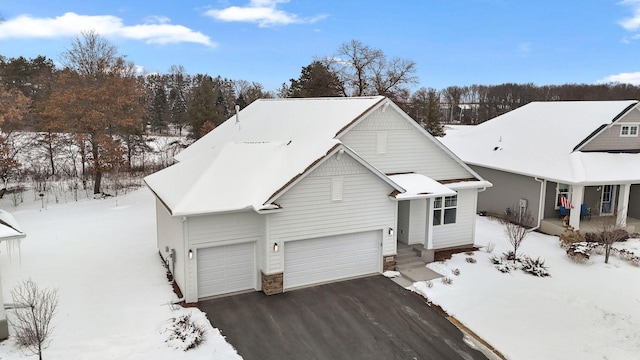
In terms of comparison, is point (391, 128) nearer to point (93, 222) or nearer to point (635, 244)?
point (635, 244)

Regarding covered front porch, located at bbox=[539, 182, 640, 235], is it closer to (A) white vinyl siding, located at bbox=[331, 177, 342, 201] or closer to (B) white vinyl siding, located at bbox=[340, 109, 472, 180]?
(B) white vinyl siding, located at bbox=[340, 109, 472, 180]

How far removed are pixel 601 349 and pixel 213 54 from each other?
36.0m

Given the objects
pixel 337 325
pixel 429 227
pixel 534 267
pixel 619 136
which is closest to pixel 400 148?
pixel 429 227

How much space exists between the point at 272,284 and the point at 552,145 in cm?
1555

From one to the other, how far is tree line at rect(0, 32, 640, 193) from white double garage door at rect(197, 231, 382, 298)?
54.5 feet

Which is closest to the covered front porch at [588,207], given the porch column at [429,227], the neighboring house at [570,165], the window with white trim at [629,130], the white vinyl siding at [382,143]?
the neighboring house at [570,165]

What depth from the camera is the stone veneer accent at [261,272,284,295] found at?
12.8m

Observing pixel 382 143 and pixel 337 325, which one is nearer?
pixel 337 325

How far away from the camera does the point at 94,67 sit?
29.2 m

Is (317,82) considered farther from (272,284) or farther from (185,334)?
(185,334)

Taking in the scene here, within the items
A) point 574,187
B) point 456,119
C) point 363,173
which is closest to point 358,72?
point 574,187

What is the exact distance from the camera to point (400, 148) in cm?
1642

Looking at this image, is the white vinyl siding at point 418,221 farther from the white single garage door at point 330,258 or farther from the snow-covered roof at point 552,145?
the snow-covered roof at point 552,145

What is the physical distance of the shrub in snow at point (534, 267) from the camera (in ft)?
47.4
